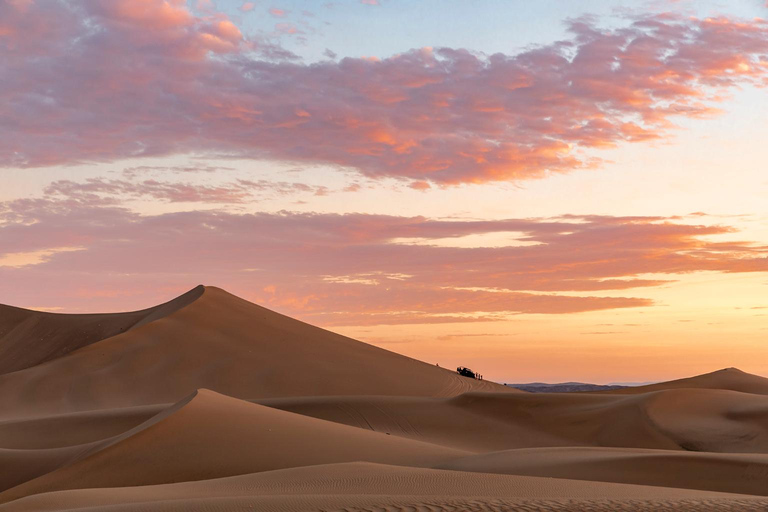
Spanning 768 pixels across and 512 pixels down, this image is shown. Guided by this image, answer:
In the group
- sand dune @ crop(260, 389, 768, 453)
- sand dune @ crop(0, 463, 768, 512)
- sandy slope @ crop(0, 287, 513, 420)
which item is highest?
sandy slope @ crop(0, 287, 513, 420)

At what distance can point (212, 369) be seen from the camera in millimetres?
39938

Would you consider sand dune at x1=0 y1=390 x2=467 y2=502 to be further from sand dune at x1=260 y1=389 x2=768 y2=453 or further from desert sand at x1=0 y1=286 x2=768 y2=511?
sand dune at x1=260 y1=389 x2=768 y2=453

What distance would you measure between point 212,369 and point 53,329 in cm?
1496

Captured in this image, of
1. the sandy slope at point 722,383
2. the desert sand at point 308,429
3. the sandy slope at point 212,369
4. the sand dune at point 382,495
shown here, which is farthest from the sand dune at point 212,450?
the sandy slope at point 722,383

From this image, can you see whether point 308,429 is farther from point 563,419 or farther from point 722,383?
point 722,383

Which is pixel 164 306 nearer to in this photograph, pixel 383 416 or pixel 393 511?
pixel 383 416

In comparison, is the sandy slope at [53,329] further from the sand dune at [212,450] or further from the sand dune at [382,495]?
the sand dune at [382,495]

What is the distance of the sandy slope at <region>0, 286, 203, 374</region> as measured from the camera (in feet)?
153

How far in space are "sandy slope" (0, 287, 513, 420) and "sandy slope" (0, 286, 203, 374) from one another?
367cm

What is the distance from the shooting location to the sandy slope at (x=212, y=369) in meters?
37.4

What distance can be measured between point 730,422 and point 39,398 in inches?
1069

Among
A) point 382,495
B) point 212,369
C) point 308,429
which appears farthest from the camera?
point 212,369

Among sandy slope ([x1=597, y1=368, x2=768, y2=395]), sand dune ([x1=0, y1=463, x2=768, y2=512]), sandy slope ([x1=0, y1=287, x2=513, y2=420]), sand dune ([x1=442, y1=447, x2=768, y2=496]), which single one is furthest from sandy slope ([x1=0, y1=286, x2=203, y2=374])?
sand dune ([x1=0, y1=463, x2=768, y2=512])

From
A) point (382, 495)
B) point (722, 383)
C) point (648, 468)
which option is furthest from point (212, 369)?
point (382, 495)
